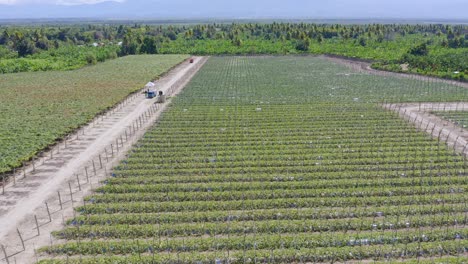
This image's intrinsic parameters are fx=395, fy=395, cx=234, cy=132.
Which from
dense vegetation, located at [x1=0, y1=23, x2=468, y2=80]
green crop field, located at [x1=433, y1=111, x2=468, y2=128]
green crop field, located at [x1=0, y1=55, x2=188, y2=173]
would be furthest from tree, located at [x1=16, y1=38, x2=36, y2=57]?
green crop field, located at [x1=433, y1=111, x2=468, y2=128]

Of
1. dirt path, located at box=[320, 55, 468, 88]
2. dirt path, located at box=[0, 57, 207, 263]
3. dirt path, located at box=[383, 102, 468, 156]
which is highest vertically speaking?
dirt path, located at box=[320, 55, 468, 88]

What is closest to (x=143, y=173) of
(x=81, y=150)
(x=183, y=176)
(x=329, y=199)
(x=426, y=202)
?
(x=183, y=176)

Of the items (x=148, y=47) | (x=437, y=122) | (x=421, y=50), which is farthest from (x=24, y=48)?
(x=437, y=122)

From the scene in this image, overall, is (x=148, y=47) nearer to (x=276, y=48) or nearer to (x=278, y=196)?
(x=276, y=48)

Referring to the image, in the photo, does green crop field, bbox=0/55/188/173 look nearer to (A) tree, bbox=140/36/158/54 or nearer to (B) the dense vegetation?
(B) the dense vegetation

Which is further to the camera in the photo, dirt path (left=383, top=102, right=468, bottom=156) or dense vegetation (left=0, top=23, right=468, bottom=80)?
dense vegetation (left=0, top=23, right=468, bottom=80)

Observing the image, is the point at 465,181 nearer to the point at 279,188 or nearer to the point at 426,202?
the point at 426,202

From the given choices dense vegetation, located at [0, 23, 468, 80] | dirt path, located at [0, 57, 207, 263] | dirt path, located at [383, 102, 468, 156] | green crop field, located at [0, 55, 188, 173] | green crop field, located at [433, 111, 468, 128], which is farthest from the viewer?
dense vegetation, located at [0, 23, 468, 80]
